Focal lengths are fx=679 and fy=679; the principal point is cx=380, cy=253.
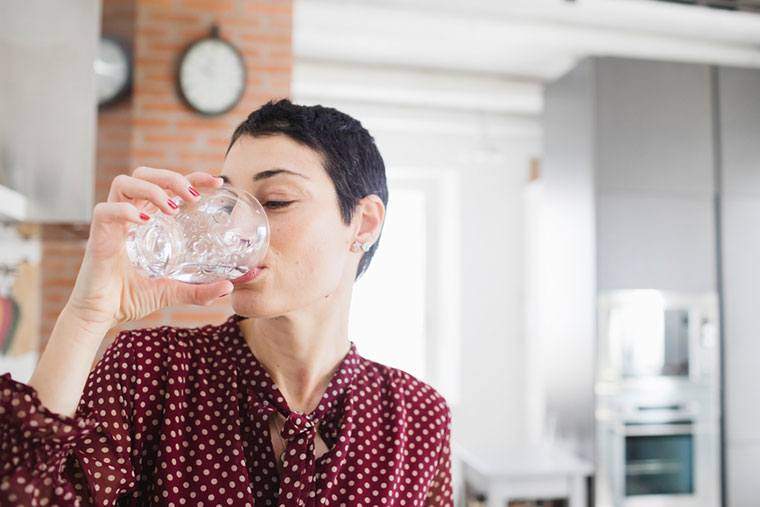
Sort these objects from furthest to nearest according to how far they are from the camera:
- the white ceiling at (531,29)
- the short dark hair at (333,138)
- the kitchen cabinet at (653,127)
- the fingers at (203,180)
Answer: the kitchen cabinet at (653,127) < the white ceiling at (531,29) < the short dark hair at (333,138) < the fingers at (203,180)

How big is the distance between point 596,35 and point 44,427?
10.3 feet

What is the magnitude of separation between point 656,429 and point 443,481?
2363 millimetres

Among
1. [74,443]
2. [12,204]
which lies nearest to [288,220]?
[74,443]

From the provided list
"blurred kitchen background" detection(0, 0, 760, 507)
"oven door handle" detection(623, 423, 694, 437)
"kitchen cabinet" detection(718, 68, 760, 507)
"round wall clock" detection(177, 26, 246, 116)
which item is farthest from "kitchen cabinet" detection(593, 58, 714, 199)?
"round wall clock" detection(177, 26, 246, 116)

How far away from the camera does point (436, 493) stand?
1.09 metres

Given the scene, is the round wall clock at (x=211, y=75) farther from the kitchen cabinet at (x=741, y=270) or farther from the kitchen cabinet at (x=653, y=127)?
the kitchen cabinet at (x=741, y=270)

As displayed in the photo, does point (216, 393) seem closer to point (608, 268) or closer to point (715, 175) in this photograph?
point (608, 268)

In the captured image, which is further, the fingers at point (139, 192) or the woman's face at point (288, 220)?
the woman's face at point (288, 220)

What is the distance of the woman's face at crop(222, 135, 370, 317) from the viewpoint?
886mm

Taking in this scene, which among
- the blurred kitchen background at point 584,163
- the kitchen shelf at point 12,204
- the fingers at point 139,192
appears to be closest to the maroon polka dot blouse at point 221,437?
the fingers at point 139,192

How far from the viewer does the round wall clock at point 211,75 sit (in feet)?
8.91

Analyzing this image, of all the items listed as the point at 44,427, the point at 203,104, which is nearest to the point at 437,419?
the point at 44,427

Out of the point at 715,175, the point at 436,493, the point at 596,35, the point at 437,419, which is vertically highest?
the point at 596,35

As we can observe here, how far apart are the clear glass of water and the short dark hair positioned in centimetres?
13
